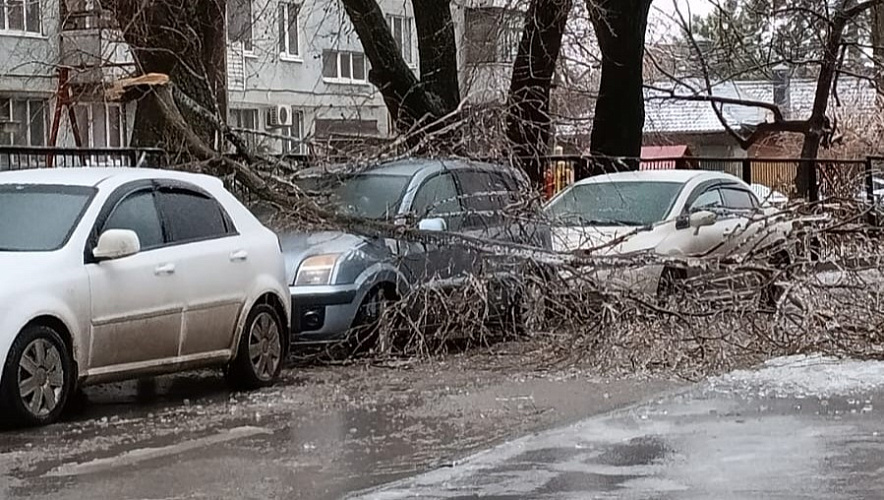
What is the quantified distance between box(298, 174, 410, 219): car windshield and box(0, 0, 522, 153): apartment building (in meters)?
0.64

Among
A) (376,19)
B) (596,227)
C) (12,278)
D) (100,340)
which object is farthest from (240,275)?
(376,19)

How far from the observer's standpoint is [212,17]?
1777cm

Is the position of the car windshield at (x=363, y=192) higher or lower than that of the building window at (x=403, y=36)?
lower

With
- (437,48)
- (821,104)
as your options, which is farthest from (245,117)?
(437,48)

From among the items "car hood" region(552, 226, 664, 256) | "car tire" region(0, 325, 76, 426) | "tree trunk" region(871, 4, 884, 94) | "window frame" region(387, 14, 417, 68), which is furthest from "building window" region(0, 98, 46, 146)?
"car tire" region(0, 325, 76, 426)

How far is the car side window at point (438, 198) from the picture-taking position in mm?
13367

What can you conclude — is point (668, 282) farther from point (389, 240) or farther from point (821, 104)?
point (821, 104)

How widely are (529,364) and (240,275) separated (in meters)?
2.85

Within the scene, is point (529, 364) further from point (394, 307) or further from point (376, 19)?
point (376, 19)

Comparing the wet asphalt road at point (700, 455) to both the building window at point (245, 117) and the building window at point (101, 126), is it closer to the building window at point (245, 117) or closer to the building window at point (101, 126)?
the building window at point (101, 126)

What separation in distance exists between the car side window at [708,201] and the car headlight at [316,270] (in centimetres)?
508

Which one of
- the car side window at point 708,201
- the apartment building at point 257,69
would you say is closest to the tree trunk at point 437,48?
the apartment building at point 257,69

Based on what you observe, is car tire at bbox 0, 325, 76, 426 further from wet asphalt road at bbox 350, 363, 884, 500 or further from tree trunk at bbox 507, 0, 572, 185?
tree trunk at bbox 507, 0, 572, 185

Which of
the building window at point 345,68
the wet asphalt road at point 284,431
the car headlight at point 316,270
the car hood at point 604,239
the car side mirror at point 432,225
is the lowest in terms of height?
the wet asphalt road at point 284,431
